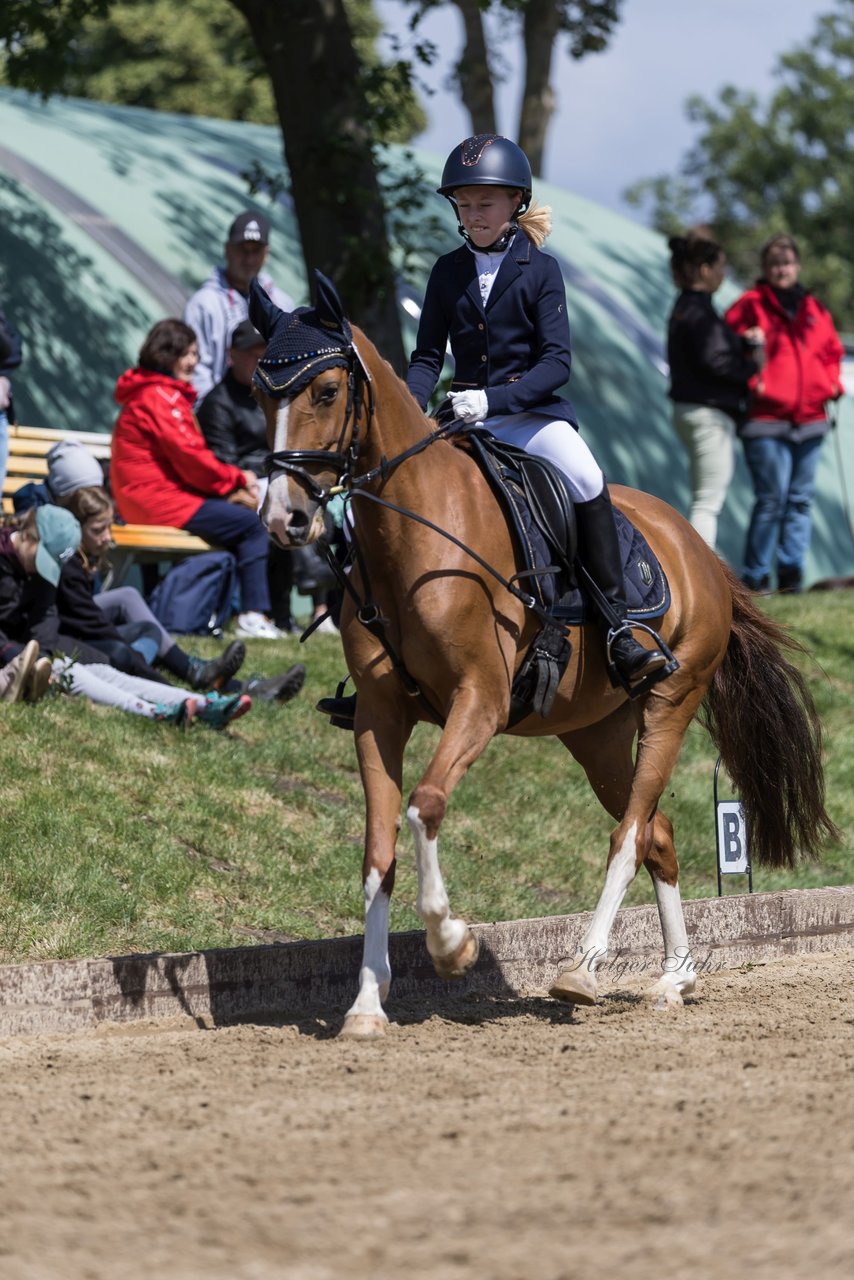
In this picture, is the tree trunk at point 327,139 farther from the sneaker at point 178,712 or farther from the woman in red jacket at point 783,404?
the sneaker at point 178,712

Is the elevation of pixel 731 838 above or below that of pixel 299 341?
below

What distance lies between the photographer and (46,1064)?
555 cm

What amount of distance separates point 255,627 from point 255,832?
3.37 meters

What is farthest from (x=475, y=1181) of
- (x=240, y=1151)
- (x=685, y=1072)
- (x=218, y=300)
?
(x=218, y=300)

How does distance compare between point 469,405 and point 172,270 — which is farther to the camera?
point 172,270

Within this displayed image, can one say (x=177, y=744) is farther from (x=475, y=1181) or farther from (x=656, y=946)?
(x=475, y=1181)

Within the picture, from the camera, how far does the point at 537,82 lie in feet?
65.6

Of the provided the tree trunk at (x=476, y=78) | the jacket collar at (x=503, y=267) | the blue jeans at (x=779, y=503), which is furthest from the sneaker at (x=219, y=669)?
the tree trunk at (x=476, y=78)

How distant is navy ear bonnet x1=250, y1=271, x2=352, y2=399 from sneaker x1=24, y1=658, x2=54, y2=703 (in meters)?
3.22

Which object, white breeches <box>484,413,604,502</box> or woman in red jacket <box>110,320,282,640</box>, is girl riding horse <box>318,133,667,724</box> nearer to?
white breeches <box>484,413,604,502</box>

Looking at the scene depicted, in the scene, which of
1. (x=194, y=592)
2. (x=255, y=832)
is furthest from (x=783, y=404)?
(x=255, y=832)

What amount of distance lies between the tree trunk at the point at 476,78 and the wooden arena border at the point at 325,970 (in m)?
12.5

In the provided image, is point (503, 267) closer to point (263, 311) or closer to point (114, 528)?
point (263, 311)

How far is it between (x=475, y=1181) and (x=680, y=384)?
34.7ft
